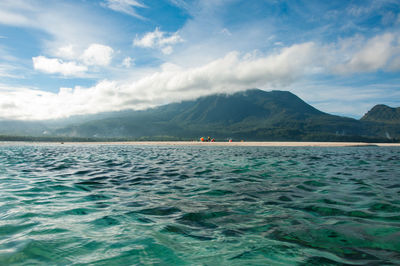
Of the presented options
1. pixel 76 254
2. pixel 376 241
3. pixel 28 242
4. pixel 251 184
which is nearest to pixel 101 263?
pixel 76 254

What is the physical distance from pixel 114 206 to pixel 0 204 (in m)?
3.70

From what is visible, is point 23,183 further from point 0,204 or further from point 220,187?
point 220,187

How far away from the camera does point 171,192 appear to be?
940cm

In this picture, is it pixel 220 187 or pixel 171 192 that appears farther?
pixel 220 187

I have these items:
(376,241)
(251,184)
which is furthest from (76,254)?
(251,184)

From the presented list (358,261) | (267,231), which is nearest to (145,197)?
(267,231)

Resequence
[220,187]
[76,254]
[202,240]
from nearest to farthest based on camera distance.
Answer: [76,254] < [202,240] < [220,187]

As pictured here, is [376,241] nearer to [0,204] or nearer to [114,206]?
[114,206]

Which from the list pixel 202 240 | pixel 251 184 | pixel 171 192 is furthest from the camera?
pixel 251 184

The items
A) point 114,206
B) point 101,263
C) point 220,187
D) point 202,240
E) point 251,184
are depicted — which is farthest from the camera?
point 251,184

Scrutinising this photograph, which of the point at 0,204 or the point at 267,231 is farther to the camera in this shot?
the point at 0,204

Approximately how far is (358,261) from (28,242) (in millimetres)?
6072

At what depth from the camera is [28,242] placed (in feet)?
15.1

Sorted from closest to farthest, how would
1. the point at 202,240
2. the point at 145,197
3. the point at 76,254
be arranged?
1. the point at 76,254
2. the point at 202,240
3. the point at 145,197
